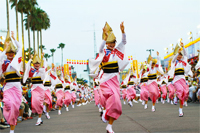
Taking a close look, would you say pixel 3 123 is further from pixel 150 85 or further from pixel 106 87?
pixel 150 85

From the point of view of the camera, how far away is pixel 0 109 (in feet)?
39.7

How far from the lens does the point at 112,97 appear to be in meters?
8.02

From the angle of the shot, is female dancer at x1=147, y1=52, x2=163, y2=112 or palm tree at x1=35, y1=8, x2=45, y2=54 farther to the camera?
palm tree at x1=35, y1=8, x2=45, y2=54

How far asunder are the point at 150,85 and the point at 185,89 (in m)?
3.93

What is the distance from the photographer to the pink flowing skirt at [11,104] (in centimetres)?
913

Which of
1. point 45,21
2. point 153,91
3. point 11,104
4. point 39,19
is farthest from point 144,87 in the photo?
point 45,21

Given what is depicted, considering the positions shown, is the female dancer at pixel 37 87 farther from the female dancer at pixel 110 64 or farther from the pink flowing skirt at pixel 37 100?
the female dancer at pixel 110 64

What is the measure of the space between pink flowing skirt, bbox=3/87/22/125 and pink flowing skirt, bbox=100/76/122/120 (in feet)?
8.55

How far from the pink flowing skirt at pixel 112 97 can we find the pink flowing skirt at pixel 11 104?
2.61 m

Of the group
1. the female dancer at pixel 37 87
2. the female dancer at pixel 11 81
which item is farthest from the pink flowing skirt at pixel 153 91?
the female dancer at pixel 11 81

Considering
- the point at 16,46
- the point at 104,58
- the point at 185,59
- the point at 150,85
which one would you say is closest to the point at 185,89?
the point at 185,59

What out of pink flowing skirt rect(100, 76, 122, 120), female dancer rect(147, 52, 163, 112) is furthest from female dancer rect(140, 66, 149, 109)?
pink flowing skirt rect(100, 76, 122, 120)

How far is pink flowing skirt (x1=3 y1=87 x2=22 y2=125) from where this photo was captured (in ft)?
30.0

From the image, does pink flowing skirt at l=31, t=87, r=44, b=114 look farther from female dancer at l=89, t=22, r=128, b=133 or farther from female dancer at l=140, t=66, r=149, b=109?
female dancer at l=140, t=66, r=149, b=109
